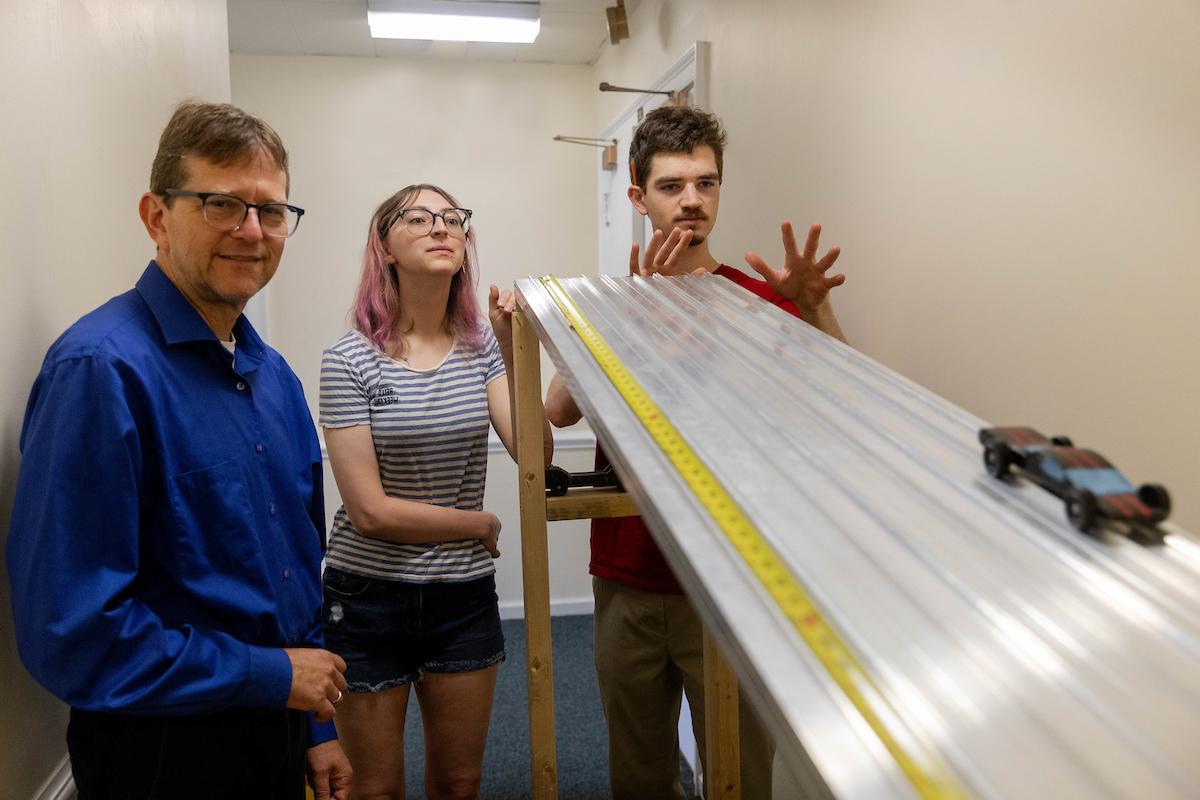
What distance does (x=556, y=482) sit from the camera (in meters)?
1.38

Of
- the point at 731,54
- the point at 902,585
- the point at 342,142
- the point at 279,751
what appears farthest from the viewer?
the point at 342,142

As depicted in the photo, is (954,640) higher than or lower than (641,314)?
lower

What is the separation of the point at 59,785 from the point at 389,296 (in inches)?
40.3

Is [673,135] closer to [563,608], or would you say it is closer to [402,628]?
[402,628]

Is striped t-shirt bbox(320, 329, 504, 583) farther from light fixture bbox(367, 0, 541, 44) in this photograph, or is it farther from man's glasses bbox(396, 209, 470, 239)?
light fixture bbox(367, 0, 541, 44)

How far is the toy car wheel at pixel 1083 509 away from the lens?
67 centimetres

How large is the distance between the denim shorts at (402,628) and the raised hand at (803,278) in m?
0.82

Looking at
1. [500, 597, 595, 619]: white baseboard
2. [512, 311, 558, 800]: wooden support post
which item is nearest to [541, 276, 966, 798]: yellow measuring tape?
[512, 311, 558, 800]: wooden support post

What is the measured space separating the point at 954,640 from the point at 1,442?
1.15 meters

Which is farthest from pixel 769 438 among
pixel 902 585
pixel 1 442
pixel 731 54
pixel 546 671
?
pixel 731 54

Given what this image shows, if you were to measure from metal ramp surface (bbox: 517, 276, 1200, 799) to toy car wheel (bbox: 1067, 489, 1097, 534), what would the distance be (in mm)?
10

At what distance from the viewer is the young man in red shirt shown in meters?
1.70

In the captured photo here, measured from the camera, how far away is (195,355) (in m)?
1.21

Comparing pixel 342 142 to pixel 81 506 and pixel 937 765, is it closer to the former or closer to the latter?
pixel 81 506
